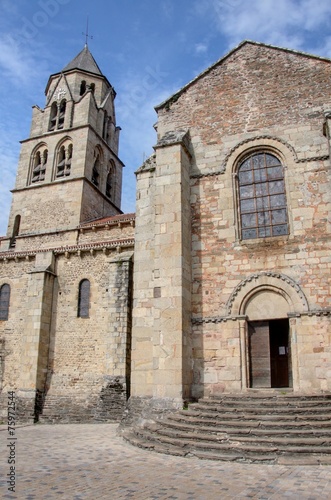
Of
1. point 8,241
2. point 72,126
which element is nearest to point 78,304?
point 8,241

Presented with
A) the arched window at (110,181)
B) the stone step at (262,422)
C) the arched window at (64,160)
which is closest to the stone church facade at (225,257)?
the stone step at (262,422)

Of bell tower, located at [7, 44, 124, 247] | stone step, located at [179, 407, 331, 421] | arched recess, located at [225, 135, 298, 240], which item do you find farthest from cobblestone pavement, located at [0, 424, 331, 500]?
bell tower, located at [7, 44, 124, 247]

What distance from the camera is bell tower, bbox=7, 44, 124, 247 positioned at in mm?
27078

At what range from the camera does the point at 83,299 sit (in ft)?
61.1

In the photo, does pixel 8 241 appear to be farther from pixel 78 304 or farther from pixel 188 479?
pixel 188 479

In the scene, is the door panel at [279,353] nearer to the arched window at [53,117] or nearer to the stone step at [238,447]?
the stone step at [238,447]

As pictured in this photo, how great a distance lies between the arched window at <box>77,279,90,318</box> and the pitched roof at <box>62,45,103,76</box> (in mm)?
20019

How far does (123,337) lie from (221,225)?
6564 mm

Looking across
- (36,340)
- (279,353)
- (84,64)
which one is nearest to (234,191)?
(279,353)

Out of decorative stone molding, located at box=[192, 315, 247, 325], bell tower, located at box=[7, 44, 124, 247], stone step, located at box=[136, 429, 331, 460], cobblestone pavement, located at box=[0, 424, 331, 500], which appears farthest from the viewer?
bell tower, located at box=[7, 44, 124, 247]

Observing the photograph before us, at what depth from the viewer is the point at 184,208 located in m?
12.2

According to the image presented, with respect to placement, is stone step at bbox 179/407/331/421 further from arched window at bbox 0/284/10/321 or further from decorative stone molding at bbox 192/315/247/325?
arched window at bbox 0/284/10/321

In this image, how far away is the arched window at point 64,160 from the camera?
28.4 m

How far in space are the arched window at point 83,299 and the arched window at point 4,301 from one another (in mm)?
4136
